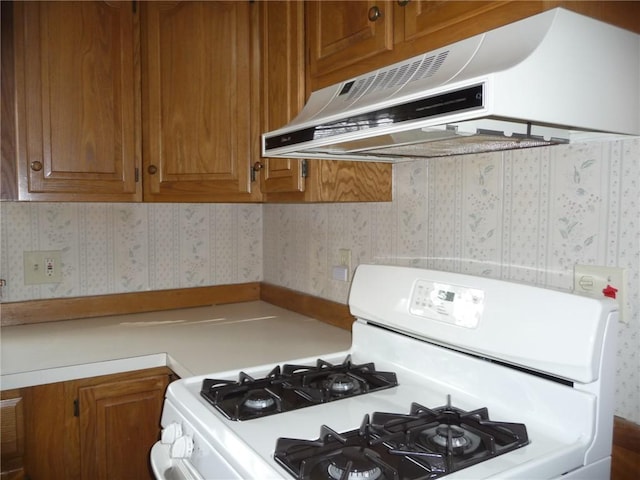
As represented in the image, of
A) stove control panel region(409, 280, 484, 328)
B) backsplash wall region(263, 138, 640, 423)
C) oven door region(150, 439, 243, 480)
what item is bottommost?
oven door region(150, 439, 243, 480)

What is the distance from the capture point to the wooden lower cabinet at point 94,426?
1.38 metres

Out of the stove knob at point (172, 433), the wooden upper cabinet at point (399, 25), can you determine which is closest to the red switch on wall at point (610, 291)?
the wooden upper cabinet at point (399, 25)

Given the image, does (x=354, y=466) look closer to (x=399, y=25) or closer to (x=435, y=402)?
(x=435, y=402)

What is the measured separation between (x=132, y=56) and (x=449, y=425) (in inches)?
60.1

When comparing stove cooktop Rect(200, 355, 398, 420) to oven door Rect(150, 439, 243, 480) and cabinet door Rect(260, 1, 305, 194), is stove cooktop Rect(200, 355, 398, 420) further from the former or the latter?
cabinet door Rect(260, 1, 305, 194)

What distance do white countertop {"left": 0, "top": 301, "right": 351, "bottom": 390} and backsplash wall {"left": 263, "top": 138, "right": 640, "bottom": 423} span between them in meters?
0.27

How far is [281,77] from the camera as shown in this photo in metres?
1.56

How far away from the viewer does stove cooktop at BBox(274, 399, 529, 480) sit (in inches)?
31.4

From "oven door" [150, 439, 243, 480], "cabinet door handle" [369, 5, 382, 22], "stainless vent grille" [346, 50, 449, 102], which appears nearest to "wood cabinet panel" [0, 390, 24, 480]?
"oven door" [150, 439, 243, 480]

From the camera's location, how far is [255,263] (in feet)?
7.72

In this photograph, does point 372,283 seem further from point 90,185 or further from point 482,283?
point 90,185

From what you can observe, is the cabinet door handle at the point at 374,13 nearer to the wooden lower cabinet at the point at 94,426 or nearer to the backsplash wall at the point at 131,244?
the wooden lower cabinet at the point at 94,426

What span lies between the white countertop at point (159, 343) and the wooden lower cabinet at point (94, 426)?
40mm

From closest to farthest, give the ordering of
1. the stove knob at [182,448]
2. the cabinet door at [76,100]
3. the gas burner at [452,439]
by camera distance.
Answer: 1. the gas burner at [452,439]
2. the stove knob at [182,448]
3. the cabinet door at [76,100]
